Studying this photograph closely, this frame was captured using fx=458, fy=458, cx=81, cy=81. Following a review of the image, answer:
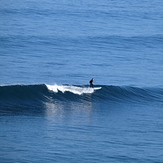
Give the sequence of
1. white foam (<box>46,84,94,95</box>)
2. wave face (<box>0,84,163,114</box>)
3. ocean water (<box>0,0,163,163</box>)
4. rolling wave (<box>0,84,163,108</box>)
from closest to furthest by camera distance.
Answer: ocean water (<box>0,0,163,163</box>) → wave face (<box>0,84,163,114</box>) → rolling wave (<box>0,84,163,108</box>) → white foam (<box>46,84,94,95</box>)

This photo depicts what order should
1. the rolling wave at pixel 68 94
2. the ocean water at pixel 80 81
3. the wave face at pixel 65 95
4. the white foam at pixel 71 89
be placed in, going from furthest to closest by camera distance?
the white foam at pixel 71 89 < the rolling wave at pixel 68 94 < the wave face at pixel 65 95 < the ocean water at pixel 80 81

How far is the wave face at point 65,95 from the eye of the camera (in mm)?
27938

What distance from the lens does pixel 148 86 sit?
116 ft

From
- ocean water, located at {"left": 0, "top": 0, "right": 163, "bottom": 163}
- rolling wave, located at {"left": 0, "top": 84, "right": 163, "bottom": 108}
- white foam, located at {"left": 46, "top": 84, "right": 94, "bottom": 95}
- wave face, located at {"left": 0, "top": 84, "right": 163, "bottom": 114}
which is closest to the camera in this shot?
ocean water, located at {"left": 0, "top": 0, "right": 163, "bottom": 163}

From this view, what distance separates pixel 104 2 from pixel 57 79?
4240 cm

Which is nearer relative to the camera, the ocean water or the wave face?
the ocean water

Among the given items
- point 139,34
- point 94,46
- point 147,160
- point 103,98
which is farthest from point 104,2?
point 147,160

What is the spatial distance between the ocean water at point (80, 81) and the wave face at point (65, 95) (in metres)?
0.06

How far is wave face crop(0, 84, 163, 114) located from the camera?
2794cm

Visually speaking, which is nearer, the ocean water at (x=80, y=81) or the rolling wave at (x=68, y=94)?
the ocean water at (x=80, y=81)

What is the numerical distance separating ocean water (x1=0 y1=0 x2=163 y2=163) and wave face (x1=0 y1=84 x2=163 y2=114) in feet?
0.21

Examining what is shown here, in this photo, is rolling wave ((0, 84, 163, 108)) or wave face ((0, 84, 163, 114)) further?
rolling wave ((0, 84, 163, 108))

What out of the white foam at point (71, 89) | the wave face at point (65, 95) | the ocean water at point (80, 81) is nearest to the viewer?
the ocean water at point (80, 81)

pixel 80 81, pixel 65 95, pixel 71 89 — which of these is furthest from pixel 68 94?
pixel 80 81
